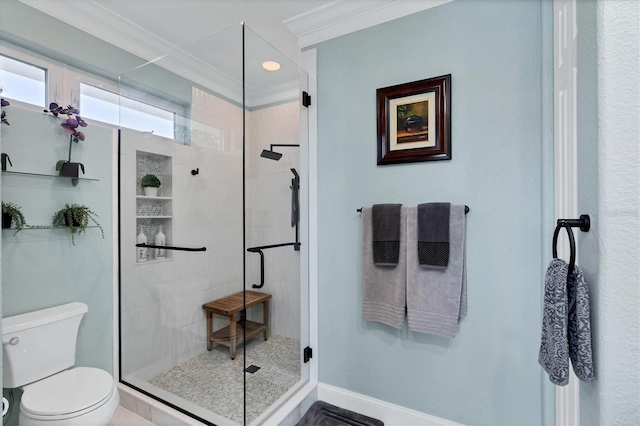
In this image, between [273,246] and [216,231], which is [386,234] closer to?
[273,246]

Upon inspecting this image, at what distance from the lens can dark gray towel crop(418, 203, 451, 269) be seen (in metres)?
1.64

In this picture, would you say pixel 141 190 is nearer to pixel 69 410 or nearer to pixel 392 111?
pixel 69 410

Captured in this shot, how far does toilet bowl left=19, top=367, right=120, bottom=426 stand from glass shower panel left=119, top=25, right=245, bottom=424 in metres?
0.42

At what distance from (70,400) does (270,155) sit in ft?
5.30

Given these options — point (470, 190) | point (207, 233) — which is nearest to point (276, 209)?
point (207, 233)

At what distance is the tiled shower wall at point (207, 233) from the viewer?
1.82 meters

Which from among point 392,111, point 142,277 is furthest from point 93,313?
point 392,111

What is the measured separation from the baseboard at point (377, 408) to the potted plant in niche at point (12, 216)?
→ 1.99 meters

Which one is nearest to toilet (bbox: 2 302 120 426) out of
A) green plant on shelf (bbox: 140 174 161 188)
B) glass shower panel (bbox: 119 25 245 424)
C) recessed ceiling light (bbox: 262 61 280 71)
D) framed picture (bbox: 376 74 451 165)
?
glass shower panel (bbox: 119 25 245 424)

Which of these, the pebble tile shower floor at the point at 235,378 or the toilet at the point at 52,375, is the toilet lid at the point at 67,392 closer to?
the toilet at the point at 52,375

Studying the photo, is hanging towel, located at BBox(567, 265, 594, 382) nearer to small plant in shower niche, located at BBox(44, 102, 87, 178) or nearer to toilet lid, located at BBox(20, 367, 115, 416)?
toilet lid, located at BBox(20, 367, 115, 416)

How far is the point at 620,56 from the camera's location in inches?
24.7

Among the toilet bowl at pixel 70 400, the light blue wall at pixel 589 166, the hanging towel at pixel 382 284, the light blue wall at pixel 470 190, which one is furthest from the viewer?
the hanging towel at pixel 382 284

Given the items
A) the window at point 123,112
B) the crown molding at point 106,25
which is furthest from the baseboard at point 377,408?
the crown molding at point 106,25
